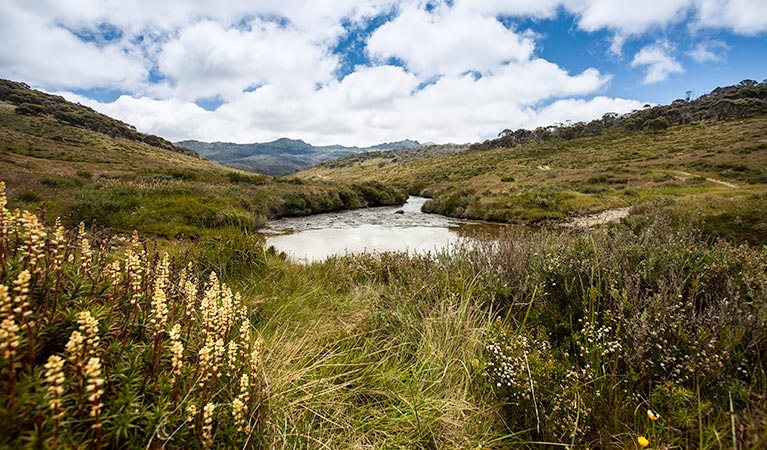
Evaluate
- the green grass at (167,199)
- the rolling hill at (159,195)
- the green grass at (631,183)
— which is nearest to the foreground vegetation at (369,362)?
the rolling hill at (159,195)

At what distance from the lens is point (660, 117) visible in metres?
79.6

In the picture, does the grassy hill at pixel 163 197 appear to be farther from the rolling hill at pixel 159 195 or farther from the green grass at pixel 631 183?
the green grass at pixel 631 183

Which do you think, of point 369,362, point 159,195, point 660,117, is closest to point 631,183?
point 369,362

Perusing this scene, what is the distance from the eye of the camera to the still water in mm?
11570

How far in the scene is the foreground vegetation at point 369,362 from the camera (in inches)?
58.4

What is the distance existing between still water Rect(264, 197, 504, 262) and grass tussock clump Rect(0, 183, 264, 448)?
7269mm

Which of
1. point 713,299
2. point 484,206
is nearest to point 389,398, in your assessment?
point 713,299

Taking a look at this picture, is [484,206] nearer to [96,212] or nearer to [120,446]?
[96,212]

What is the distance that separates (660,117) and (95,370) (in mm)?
106418

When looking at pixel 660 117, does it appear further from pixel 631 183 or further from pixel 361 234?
pixel 361 234

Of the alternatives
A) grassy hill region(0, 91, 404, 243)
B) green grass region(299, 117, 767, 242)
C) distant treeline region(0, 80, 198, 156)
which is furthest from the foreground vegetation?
distant treeline region(0, 80, 198, 156)

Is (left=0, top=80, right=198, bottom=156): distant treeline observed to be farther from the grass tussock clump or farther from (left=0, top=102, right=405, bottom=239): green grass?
the grass tussock clump

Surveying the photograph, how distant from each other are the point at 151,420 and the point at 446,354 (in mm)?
2439

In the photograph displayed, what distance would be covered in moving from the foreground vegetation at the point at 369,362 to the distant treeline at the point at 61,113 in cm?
11038
